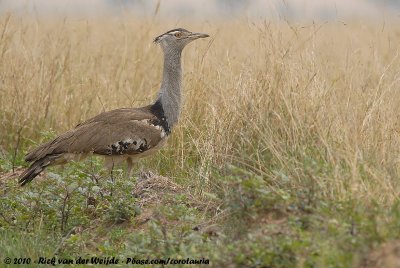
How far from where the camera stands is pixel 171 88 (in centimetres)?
693

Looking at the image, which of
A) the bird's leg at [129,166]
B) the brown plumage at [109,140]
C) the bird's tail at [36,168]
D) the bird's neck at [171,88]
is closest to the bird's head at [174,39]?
the bird's neck at [171,88]

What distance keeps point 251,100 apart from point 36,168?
1547 millimetres

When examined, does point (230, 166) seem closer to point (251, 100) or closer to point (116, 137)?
point (251, 100)

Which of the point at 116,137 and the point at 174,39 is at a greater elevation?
the point at 174,39

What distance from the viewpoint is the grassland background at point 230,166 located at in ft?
14.0

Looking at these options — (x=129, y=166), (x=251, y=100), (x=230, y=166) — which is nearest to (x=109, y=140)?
(x=129, y=166)

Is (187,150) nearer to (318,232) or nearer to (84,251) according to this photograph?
(84,251)

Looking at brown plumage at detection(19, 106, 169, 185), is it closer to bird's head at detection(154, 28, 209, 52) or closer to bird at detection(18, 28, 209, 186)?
bird at detection(18, 28, 209, 186)

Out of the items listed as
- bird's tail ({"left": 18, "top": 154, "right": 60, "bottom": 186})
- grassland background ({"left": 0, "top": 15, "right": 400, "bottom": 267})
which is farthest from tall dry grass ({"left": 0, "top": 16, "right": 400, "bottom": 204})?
bird's tail ({"left": 18, "top": 154, "right": 60, "bottom": 186})

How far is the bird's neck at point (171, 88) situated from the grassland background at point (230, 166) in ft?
0.63

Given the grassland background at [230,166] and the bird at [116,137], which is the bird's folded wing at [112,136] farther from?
the grassland background at [230,166]

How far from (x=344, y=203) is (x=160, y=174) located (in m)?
2.99

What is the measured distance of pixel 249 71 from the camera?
6543 mm

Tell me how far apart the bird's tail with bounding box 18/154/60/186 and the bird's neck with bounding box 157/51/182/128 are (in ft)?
3.37
